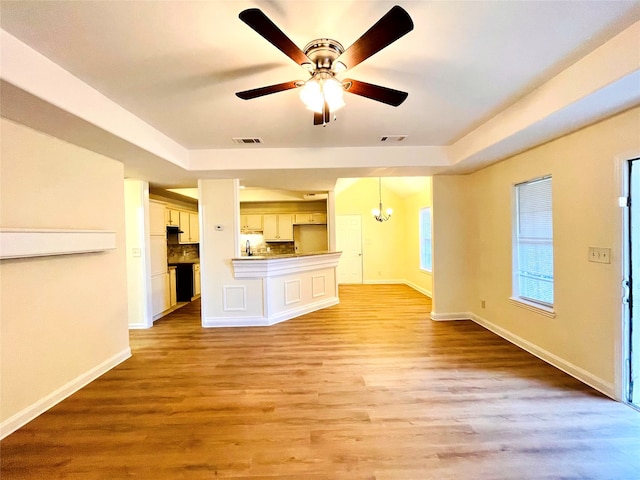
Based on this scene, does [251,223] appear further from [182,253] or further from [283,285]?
[283,285]

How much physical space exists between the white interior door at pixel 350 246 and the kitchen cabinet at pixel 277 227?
4.88 ft

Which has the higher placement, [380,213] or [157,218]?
[380,213]

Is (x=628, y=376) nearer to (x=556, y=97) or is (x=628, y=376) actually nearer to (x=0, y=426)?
(x=556, y=97)

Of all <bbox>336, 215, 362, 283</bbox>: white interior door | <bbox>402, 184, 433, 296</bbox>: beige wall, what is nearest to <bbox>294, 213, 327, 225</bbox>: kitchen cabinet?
<bbox>336, 215, 362, 283</bbox>: white interior door

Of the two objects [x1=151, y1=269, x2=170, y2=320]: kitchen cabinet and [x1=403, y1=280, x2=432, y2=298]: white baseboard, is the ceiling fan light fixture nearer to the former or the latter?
[x1=151, y1=269, x2=170, y2=320]: kitchen cabinet

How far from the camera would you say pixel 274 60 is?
2.04m

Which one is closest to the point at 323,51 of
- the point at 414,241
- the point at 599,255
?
the point at 599,255

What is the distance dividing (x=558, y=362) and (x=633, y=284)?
110cm

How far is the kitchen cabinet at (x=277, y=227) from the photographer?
8445 millimetres

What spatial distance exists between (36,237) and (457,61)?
3329 mm

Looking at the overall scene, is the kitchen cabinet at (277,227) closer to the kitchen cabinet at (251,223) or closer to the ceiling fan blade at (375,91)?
the kitchen cabinet at (251,223)

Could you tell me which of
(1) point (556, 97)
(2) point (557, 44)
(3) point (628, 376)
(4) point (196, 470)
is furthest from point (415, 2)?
(3) point (628, 376)

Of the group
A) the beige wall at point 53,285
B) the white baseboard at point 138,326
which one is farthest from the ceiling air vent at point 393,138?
the white baseboard at point 138,326

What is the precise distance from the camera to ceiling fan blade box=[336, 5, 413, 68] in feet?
4.24
